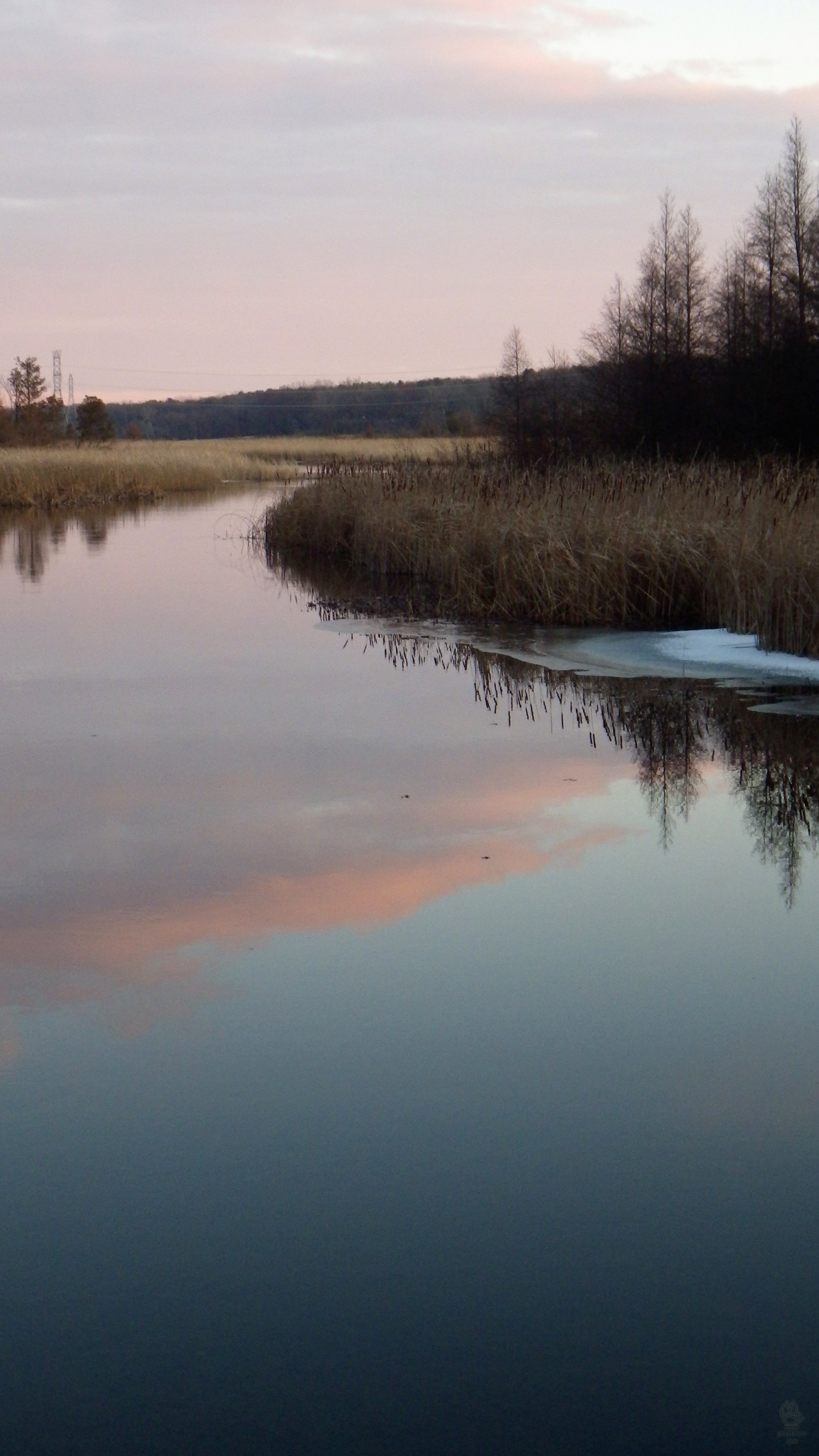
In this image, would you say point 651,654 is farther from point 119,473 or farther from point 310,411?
point 310,411

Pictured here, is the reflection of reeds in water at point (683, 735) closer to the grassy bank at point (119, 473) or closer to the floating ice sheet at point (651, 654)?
the floating ice sheet at point (651, 654)

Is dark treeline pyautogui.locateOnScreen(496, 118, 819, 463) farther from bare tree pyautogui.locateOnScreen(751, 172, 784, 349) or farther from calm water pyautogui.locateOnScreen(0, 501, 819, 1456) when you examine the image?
calm water pyautogui.locateOnScreen(0, 501, 819, 1456)

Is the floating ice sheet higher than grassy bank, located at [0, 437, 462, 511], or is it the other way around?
grassy bank, located at [0, 437, 462, 511]

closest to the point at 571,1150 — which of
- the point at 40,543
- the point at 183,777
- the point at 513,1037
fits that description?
the point at 513,1037

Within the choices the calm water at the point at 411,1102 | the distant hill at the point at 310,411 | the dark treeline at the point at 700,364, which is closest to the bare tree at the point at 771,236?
the dark treeline at the point at 700,364

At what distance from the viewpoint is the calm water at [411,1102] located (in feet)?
7.71

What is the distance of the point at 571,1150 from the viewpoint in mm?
3076

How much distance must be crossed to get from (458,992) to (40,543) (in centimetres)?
1906

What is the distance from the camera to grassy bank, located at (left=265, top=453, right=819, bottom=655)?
10086 mm

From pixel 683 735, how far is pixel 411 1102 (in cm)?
436

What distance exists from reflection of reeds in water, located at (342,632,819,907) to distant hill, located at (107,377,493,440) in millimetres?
109778

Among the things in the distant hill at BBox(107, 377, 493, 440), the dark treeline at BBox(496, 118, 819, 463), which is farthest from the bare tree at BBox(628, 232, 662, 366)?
the distant hill at BBox(107, 377, 493, 440)

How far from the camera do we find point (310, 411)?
124 m

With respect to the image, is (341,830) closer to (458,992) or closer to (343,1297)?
(458,992)
